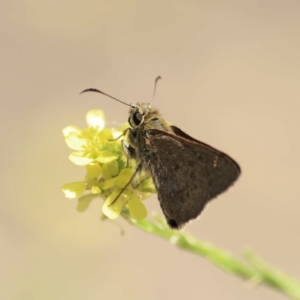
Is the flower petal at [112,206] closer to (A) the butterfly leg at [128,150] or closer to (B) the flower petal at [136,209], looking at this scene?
(B) the flower petal at [136,209]

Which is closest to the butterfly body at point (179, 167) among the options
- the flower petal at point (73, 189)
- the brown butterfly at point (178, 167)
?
the brown butterfly at point (178, 167)

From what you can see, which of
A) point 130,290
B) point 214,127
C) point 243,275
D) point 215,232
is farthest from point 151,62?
point 243,275

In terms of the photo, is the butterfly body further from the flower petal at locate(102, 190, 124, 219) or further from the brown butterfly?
the flower petal at locate(102, 190, 124, 219)

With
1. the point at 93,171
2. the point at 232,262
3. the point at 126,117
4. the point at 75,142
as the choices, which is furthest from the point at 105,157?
the point at 126,117

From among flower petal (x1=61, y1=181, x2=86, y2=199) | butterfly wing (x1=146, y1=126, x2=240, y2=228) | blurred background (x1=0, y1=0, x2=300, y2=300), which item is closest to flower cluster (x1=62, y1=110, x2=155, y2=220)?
flower petal (x1=61, y1=181, x2=86, y2=199)

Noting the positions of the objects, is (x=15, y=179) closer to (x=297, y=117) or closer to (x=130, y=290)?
(x=130, y=290)

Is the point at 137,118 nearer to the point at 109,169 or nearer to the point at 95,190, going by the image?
the point at 109,169
